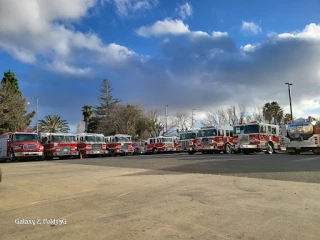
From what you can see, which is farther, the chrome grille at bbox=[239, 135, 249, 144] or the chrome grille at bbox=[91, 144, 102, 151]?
the chrome grille at bbox=[91, 144, 102, 151]

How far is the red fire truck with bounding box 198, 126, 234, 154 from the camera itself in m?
30.9

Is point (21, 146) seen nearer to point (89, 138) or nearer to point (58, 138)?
point (58, 138)

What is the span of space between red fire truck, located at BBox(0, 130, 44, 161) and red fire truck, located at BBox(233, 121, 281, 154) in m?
18.3

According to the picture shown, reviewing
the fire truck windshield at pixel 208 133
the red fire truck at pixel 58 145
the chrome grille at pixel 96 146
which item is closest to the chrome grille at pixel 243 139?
the fire truck windshield at pixel 208 133

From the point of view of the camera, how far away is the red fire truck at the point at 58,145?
29.3 metres

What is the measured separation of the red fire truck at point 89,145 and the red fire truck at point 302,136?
19.1 meters

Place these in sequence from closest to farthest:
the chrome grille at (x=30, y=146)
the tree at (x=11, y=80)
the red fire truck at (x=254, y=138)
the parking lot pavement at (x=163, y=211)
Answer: the parking lot pavement at (x=163, y=211), the chrome grille at (x=30, y=146), the red fire truck at (x=254, y=138), the tree at (x=11, y=80)

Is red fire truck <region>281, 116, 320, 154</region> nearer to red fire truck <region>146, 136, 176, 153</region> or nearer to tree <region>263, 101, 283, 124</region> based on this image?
red fire truck <region>146, 136, 176, 153</region>

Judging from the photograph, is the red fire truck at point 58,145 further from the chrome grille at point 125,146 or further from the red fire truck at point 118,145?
the chrome grille at point 125,146

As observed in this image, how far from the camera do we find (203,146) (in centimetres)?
3167

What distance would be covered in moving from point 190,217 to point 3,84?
44.4 metres

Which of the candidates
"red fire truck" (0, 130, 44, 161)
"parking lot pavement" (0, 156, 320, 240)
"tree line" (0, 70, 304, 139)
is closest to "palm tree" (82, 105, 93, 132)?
"tree line" (0, 70, 304, 139)

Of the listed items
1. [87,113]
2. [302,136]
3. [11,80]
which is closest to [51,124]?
[87,113]

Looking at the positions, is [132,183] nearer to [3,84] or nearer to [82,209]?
[82,209]
